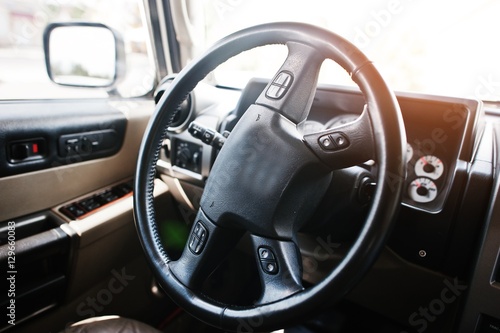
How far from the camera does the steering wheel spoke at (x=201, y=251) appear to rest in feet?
2.84

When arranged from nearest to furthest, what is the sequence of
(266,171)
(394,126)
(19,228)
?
(394,126) < (266,171) < (19,228)

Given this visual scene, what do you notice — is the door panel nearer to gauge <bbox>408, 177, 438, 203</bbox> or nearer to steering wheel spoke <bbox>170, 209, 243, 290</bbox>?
steering wheel spoke <bbox>170, 209, 243, 290</bbox>

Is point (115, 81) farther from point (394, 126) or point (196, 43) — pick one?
point (394, 126)

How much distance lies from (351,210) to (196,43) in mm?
1310

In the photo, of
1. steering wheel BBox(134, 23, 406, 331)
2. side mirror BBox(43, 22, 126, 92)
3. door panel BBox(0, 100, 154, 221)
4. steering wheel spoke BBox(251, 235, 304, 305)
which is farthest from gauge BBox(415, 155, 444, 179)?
side mirror BBox(43, 22, 126, 92)

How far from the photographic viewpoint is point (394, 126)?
676 millimetres

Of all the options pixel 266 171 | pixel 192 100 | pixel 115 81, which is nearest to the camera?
pixel 266 171

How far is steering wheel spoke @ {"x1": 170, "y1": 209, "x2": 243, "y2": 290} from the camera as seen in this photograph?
865mm

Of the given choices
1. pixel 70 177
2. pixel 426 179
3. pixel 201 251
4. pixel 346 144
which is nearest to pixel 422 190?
pixel 426 179

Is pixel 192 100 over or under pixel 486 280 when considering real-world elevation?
over

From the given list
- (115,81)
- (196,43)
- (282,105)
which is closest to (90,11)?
(115,81)

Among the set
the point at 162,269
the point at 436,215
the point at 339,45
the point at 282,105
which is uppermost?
the point at 339,45

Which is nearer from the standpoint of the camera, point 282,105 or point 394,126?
point 394,126

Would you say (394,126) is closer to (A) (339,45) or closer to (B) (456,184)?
(A) (339,45)
